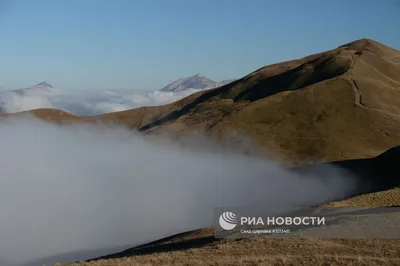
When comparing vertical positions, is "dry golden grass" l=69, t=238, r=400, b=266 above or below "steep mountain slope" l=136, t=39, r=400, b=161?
below

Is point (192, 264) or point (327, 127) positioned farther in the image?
point (327, 127)

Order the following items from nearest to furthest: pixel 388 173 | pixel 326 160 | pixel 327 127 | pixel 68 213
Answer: pixel 388 173 < pixel 326 160 < pixel 327 127 < pixel 68 213

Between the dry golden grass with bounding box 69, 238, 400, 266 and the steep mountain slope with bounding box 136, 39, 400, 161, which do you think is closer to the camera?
the dry golden grass with bounding box 69, 238, 400, 266

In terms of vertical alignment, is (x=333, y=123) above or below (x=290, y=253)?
above

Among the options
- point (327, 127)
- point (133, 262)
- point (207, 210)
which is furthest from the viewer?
point (327, 127)

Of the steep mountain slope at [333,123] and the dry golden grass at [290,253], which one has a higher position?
the steep mountain slope at [333,123]

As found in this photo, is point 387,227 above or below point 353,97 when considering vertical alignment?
below

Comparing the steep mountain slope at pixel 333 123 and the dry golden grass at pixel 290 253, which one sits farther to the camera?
the steep mountain slope at pixel 333 123

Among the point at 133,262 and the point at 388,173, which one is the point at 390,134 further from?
the point at 133,262

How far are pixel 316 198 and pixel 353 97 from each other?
92.5 meters

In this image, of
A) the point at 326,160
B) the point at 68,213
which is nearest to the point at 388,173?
the point at 326,160

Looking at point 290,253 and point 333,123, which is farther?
point 333,123

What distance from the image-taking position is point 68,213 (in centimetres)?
19762

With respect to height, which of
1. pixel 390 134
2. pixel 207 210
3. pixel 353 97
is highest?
pixel 353 97
